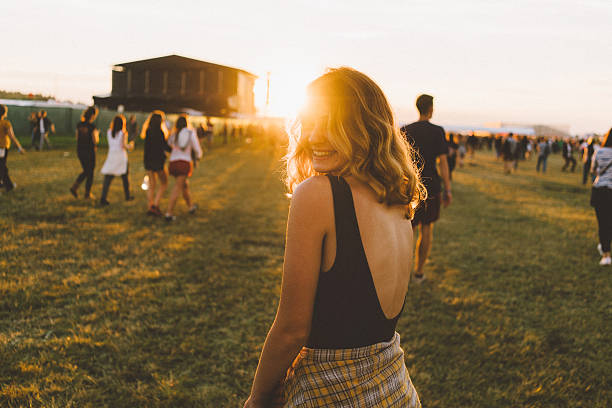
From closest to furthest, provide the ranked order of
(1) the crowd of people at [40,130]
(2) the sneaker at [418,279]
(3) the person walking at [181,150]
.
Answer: (2) the sneaker at [418,279], (3) the person walking at [181,150], (1) the crowd of people at [40,130]

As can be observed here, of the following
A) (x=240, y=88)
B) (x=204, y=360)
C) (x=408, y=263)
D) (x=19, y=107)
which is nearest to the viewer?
(x=408, y=263)

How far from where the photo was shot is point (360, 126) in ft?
4.01

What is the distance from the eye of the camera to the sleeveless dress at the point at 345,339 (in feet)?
3.76

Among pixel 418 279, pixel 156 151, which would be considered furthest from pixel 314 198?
pixel 156 151

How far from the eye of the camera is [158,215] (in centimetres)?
809

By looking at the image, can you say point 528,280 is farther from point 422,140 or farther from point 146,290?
point 146,290

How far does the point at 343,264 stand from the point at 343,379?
340 mm

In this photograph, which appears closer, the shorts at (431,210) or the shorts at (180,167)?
the shorts at (431,210)

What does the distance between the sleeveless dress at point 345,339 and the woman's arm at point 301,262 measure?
35mm

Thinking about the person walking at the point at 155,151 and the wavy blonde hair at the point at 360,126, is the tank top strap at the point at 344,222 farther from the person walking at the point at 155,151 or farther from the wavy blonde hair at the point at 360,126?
the person walking at the point at 155,151

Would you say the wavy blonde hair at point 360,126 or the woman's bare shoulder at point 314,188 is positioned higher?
the wavy blonde hair at point 360,126

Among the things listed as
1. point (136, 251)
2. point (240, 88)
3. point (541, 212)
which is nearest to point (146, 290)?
point (136, 251)

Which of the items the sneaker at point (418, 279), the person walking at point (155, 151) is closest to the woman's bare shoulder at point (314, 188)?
the sneaker at point (418, 279)

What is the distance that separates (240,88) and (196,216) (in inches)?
1502
